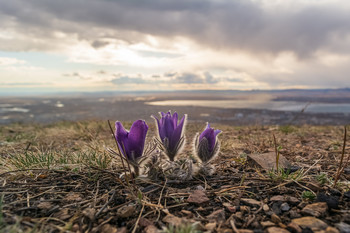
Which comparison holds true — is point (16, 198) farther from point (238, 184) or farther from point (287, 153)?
point (287, 153)

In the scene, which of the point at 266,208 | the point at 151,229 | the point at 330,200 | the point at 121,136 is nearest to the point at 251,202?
the point at 266,208

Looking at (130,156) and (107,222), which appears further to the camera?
(130,156)

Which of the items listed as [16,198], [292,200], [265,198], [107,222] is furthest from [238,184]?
[16,198]

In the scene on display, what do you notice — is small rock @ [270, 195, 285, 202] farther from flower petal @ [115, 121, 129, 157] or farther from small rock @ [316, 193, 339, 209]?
flower petal @ [115, 121, 129, 157]

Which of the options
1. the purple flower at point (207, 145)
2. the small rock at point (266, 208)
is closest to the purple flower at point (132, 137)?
the purple flower at point (207, 145)

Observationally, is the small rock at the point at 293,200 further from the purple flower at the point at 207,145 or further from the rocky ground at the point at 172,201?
the purple flower at the point at 207,145

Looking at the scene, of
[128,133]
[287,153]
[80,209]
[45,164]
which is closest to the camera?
[80,209]

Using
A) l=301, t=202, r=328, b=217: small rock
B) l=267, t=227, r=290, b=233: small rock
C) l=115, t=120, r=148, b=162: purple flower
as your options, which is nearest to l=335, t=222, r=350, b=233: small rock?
l=301, t=202, r=328, b=217: small rock
